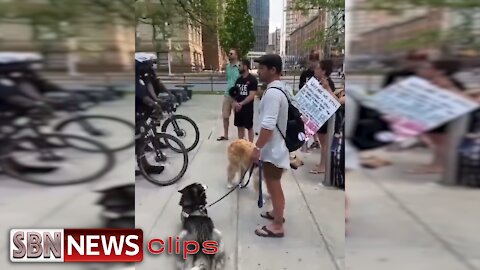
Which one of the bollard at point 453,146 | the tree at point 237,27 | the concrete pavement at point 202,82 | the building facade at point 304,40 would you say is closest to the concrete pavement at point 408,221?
the bollard at point 453,146

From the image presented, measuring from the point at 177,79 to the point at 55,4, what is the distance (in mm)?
417

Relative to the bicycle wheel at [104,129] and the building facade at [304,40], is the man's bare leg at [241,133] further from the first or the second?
the bicycle wheel at [104,129]

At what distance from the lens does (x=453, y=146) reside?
4.62 ft

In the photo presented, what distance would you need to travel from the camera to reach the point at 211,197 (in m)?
1.85

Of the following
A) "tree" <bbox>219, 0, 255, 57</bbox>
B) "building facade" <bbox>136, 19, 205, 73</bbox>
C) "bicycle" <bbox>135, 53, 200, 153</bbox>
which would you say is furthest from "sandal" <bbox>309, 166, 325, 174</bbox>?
"building facade" <bbox>136, 19, 205, 73</bbox>

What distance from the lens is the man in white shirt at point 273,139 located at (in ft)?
5.61

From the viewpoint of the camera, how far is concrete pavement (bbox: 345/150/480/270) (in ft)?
A: 4.54

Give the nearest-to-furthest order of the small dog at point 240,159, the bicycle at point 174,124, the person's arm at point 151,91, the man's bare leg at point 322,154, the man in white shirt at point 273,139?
1. the person's arm at point 151,91
2. the bicycle at point 174,124
3. the man in white shirt at point 273,139
4. the small dog at point 240,159
5. the man's bare leg at point 322,154

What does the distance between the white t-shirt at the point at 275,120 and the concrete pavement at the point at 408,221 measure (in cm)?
46

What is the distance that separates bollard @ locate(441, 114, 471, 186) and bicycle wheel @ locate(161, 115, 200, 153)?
926mm

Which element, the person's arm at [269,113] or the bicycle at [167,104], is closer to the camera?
the bicycle at [167,104]

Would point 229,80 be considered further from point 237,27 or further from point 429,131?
point 429,131

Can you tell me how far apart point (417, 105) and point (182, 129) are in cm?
85

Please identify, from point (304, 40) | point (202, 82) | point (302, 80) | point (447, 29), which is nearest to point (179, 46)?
point (202, 82)
